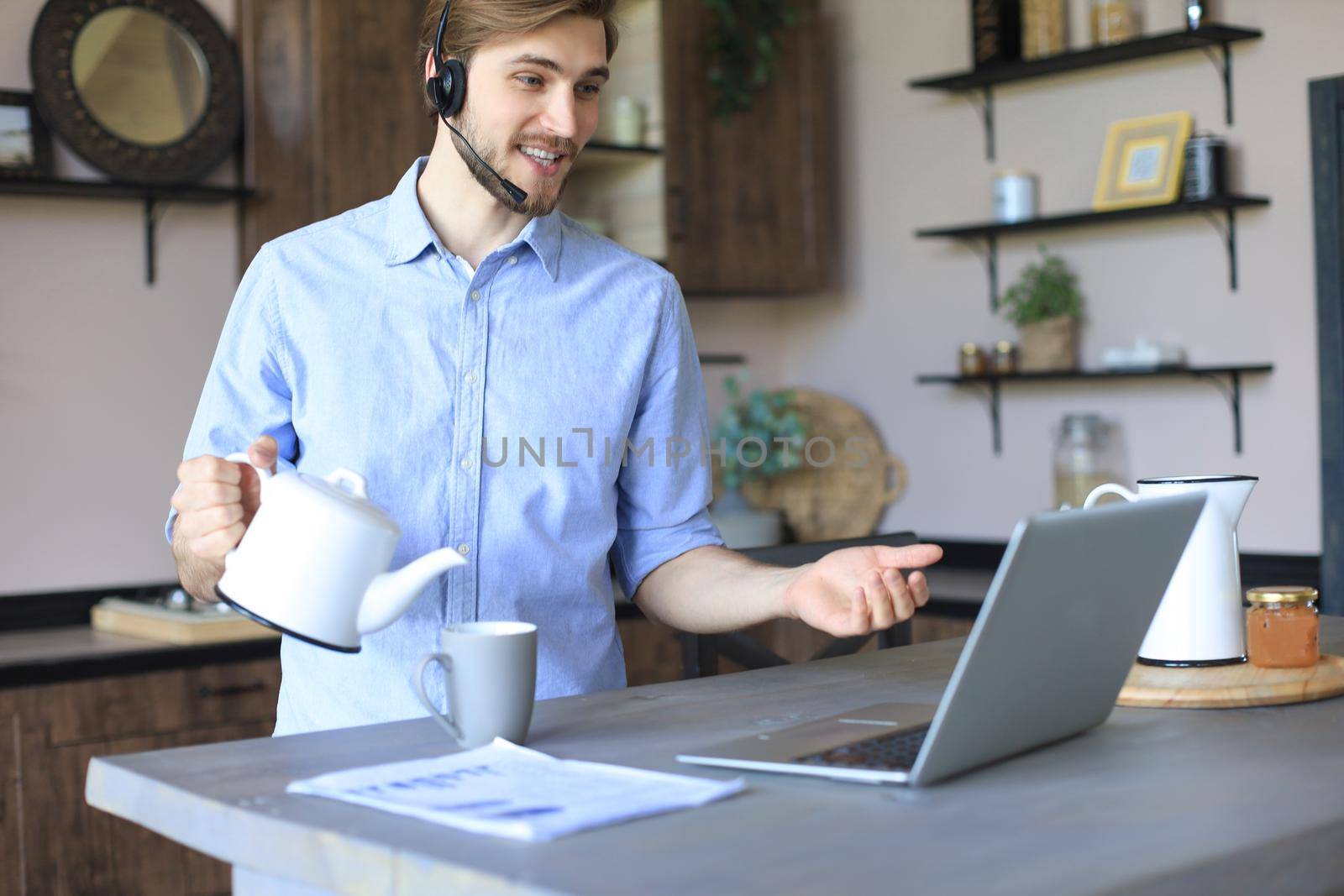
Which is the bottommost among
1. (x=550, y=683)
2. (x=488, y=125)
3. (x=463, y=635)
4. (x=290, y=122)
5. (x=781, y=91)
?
(x=550, y=683)

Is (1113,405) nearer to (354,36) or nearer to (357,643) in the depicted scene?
(354,36)

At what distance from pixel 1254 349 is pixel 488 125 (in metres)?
2.34

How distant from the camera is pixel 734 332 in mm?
4340

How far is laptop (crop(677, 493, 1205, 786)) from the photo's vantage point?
101 centimetres

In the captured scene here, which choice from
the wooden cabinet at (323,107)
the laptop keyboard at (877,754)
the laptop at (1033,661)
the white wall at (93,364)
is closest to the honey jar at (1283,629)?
the laptop at (1033,661)

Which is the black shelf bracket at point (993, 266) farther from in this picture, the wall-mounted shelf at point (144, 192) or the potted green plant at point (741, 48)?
the wall-mounted shelf at point (144, 192)

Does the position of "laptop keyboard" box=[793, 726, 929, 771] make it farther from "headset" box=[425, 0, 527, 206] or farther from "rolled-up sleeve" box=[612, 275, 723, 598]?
"headset" box=[425, 0, 527, 206]

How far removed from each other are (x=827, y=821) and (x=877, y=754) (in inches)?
6.7

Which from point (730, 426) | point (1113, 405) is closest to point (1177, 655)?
→ point (1113, 405)

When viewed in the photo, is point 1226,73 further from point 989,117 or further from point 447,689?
point 447,689

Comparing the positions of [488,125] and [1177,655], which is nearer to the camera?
[1177,655]

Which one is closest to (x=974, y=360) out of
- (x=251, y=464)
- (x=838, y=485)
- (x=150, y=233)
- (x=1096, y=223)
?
(x=1096, y=223)

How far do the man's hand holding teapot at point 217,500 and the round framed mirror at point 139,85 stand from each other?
2005 mm

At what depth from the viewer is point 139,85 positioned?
3131mm
